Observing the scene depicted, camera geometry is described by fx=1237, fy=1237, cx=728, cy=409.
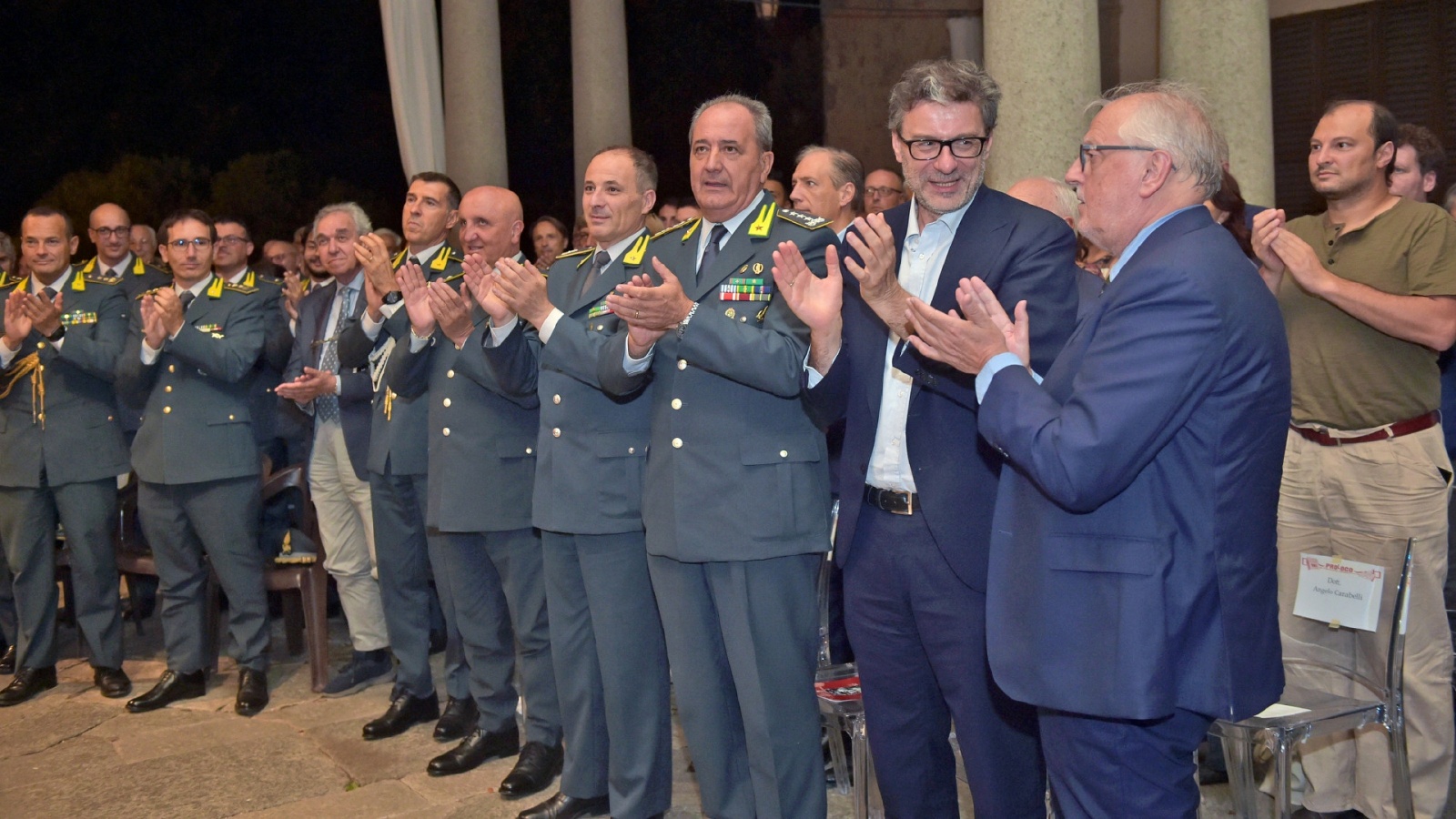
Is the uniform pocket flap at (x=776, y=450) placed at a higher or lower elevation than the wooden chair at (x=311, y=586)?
higher

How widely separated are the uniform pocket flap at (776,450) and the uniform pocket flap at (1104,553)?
0.92 m

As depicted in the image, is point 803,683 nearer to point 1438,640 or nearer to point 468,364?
point 468,364

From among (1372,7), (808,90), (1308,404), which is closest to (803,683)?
(1308,404)

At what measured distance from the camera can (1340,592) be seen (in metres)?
2.64

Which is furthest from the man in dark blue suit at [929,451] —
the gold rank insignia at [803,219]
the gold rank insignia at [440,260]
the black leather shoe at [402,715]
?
the black leather shoe at [402,715]

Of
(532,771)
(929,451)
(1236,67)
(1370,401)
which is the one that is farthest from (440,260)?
(1236,67)

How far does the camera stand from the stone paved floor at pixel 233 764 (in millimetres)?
3465

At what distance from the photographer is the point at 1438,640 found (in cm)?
294

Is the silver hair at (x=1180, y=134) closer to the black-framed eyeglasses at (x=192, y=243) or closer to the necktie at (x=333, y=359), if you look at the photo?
the necktie at (x=333, y=359)

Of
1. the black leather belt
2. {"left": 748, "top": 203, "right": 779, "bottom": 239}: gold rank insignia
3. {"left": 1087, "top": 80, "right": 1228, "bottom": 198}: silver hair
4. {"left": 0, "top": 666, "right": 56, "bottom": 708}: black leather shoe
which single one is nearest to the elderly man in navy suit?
{"left": 0, "top": 666, "right": 56, "bottom": 708}: black leather shoe

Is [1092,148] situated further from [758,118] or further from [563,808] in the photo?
[563,808]

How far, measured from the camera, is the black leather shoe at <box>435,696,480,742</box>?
394 centimetres

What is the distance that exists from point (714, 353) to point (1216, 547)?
1077 millimetres

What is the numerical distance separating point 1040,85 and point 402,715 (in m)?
3.17
